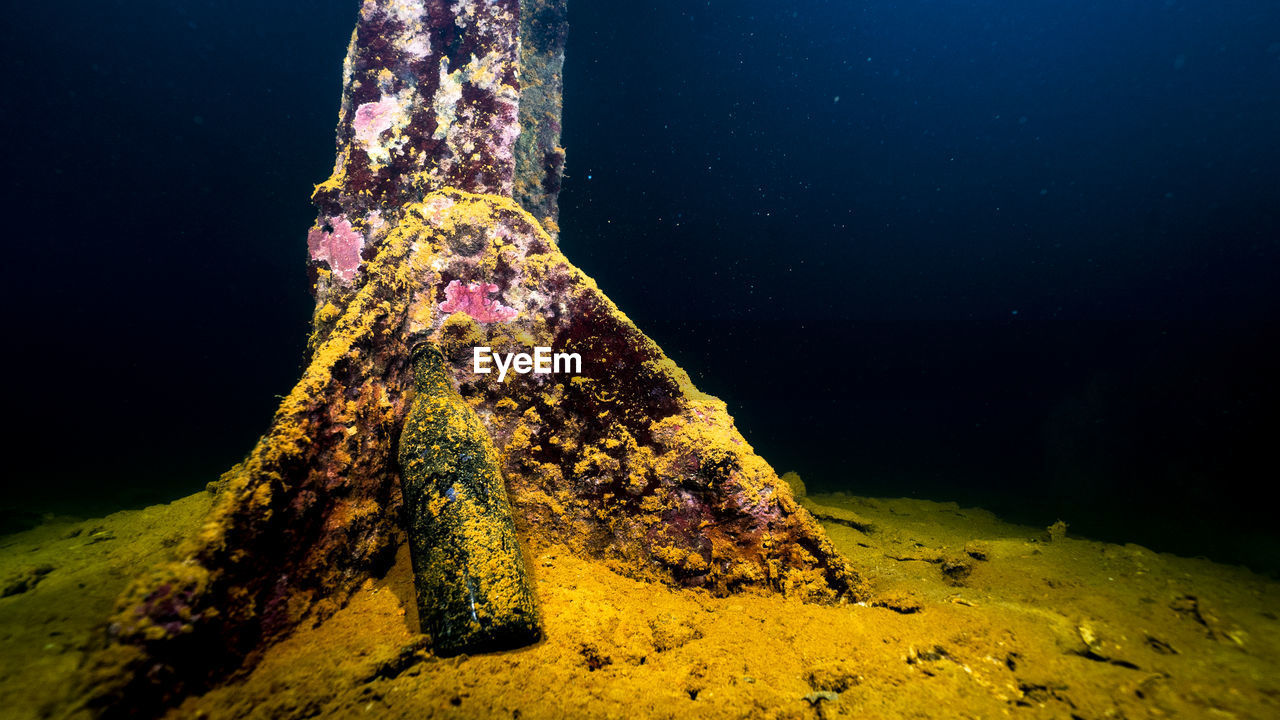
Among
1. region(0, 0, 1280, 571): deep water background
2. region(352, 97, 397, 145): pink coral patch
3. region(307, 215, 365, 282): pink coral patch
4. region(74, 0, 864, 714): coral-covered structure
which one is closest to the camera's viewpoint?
region(74, 0, 864, 714): coral-covered structure

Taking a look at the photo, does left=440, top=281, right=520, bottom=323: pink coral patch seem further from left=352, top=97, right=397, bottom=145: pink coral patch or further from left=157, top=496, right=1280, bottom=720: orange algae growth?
left=352, top=97, right=397, bottom=145: pink coral patch

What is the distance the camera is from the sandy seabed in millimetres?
1406

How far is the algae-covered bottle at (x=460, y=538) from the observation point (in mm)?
1604

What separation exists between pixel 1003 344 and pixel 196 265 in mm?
81249

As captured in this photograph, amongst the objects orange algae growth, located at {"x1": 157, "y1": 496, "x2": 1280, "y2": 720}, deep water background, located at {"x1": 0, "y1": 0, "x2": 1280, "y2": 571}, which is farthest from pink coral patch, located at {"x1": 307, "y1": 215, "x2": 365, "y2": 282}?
deep water background, located at {"x1": 0, "y1": 0, "x2": 1280, "y2": 571}

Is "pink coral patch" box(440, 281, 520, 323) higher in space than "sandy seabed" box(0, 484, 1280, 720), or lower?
higher

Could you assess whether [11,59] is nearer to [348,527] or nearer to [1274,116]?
[348,527]

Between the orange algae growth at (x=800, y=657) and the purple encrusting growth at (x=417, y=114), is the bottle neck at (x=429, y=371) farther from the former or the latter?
the purple encrusting growth at (x=417, y=114)

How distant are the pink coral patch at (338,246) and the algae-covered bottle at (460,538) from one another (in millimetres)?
1683

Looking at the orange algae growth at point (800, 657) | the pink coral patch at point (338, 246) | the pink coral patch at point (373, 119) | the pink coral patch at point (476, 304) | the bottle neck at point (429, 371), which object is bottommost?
the orange algae growth at point (800, 657)

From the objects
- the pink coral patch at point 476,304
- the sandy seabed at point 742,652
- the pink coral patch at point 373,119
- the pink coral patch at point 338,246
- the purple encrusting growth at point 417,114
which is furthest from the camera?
the pink coral patch at point 373,119

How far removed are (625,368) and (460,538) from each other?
1291 mm

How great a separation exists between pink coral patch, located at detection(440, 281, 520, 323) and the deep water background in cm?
807

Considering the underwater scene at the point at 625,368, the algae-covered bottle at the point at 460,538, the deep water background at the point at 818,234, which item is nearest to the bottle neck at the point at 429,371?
the underwater scene at the point at 625,368
